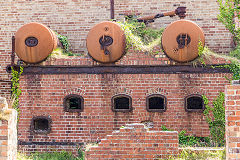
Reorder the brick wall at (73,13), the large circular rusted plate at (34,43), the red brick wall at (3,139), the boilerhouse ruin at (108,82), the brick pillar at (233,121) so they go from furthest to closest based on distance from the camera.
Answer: the brick wall at (73,13) → the large circular rusted plate at (34,43) → the boilerhouse ruin at (108,82) → the red brick wall at (3,139) → the brick pillar at (233,121)

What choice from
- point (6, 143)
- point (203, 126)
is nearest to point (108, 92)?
point (203, 126)

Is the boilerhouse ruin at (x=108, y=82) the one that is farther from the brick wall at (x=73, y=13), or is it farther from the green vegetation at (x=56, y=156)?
the brick wall at (x=73, y=13)

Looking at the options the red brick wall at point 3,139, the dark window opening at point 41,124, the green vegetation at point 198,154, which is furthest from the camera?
the dark window opening at point 41,124

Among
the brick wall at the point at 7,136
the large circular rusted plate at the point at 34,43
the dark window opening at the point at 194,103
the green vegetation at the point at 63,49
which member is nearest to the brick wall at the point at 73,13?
the green vegetation at the point at 63,49

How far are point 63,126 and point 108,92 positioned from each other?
1.45 m

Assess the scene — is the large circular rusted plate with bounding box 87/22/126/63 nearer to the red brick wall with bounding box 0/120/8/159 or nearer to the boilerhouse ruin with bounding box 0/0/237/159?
the boilerhouse ruin with bounding box 0/0/237/159

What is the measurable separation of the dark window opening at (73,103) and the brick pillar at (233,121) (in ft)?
15.3

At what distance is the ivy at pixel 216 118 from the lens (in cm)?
733

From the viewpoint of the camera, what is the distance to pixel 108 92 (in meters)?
7.66

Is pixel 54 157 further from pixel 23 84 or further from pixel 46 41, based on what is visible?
pixel 46 41

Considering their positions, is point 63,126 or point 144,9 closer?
point 63,126

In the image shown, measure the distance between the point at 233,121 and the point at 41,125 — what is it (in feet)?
19.5

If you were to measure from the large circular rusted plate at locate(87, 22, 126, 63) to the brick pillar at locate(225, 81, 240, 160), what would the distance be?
4.24 metres

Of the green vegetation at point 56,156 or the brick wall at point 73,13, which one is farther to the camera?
the brick wall at point 73,13
